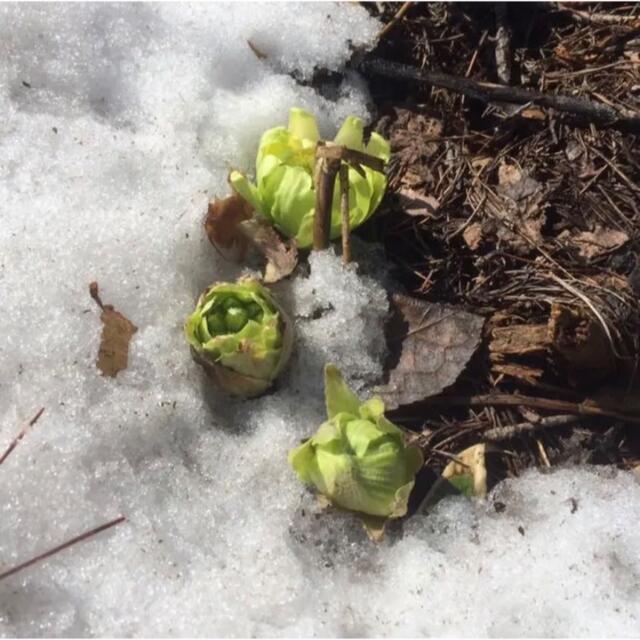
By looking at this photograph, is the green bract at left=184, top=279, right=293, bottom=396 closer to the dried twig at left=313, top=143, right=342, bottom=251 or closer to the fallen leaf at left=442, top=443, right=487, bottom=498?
the dried twig at left=313, top=143, right=342, bottom=251

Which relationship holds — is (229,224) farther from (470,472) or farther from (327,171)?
(470,472)

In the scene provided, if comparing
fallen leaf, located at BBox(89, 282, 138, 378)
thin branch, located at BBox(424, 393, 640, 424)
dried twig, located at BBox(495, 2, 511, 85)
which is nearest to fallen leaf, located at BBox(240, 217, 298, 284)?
fallen leaf, located at BBox(89, 282, 138, 378)

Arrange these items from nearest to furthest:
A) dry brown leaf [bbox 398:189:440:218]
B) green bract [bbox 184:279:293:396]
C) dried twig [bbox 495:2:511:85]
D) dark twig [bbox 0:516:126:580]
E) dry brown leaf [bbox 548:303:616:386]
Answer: dark twig [bbox 0:516:126:580] → green bract [bbox 184:279:293:396] → dry brown leaf [bbox 548:303:616:386] → dry brown leaf [bbox 398:189:440:218] → dried twig [bbox 495:2:511:85]

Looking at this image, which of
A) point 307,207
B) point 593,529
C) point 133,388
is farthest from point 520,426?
point 133,388

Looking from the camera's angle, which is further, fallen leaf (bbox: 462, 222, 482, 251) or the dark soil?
fallen leaf (bbox: 462, 222, 482, 251)

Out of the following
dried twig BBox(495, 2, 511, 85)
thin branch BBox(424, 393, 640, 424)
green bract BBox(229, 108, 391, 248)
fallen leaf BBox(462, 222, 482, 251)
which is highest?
dried twig BBox(495, 2, 511, 85)

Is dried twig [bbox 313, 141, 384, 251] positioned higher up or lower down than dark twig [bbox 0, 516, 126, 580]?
higher up

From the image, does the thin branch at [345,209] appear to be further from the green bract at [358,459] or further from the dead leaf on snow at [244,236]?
the green bract at [358,459]
